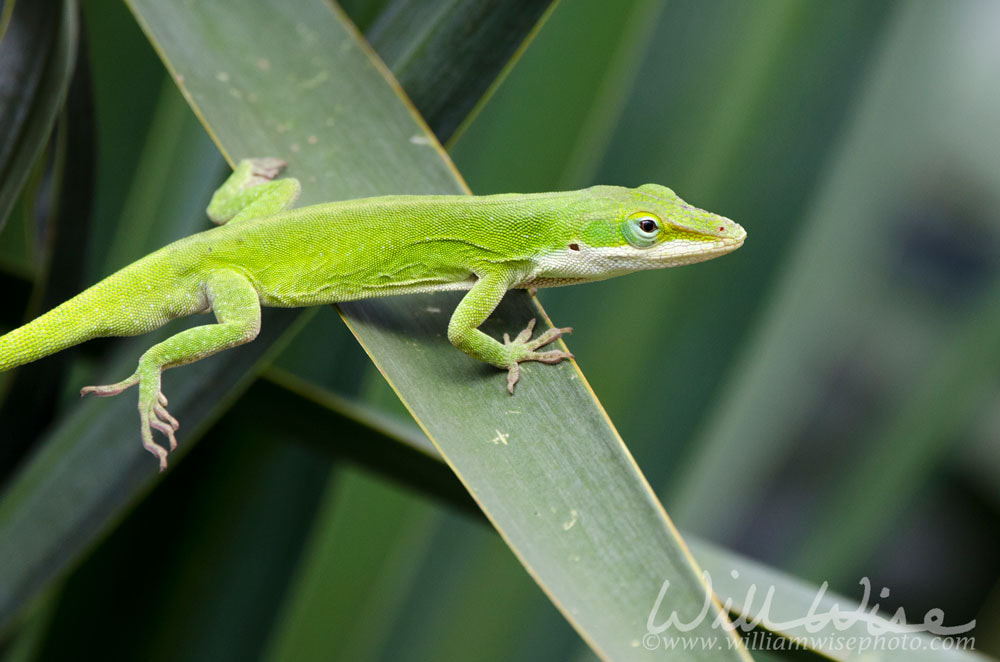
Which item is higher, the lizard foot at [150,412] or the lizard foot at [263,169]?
the lizard foot at [263,169]

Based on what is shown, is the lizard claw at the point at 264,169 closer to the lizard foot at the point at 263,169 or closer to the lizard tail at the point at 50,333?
the lizard foot at the point at 263,169

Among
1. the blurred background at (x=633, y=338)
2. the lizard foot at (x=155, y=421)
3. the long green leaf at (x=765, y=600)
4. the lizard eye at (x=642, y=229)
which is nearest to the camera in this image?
the long green leaf at (x=765, y=600)

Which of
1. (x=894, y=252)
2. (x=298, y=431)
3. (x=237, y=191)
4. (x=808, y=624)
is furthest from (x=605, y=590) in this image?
(x=894, y=252)

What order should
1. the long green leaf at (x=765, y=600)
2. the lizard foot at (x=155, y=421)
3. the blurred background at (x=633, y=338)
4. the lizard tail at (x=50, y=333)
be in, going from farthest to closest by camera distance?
the blurred background at (x=633, y=338), the lizard tail at (x=50, y=333), the lizard foot at (x=155, y=421), the long green leaf at (x=765, y=600)

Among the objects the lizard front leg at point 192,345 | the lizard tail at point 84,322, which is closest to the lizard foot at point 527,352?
the lizard front leg at point 192,345

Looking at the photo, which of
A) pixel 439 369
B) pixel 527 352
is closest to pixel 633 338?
pixel 527 352

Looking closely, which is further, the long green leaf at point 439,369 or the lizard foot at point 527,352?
the lizard foot at point 527,352

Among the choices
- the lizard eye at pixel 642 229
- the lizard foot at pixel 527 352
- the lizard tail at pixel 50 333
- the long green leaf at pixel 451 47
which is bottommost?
the lizard tail at pixel 50 333

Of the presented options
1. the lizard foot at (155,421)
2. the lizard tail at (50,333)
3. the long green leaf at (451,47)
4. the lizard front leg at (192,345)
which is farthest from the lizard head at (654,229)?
the lizard tail at (50,333)
